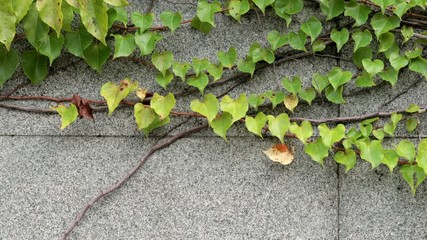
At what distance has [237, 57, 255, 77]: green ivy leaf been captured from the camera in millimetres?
2340

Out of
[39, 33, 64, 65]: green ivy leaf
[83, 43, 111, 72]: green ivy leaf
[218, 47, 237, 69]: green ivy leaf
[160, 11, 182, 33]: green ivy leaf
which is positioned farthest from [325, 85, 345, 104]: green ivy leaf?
[39, 33, 64, 65]: green ivy leaf

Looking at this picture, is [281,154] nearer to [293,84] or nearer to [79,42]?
[293,84]

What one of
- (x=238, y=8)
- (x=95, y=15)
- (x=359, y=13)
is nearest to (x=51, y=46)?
(x=95, y=15)

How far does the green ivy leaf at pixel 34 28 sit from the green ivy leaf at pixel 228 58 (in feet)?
1.98

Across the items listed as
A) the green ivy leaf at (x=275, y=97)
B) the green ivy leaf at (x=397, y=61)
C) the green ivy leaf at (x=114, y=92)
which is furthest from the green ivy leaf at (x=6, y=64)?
the green ivy leaf at (x=397, y=61)

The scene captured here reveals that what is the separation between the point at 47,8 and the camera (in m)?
1.91

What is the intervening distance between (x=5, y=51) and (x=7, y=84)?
13 centimetres

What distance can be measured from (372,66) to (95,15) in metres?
0.95

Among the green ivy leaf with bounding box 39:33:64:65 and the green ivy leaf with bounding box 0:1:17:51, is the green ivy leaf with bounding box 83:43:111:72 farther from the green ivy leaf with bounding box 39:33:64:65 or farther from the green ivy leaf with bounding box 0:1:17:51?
the green ivy leaf with bounding box 0:1:17:51

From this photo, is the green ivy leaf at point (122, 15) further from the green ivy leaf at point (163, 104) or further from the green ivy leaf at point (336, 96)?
the green ivy leaf at point (336, 96)

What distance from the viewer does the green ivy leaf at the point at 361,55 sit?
2346mm

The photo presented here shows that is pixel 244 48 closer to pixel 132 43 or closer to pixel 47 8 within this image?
pixel 132 43

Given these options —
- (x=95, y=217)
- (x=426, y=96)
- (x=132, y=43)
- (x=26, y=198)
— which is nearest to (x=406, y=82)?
(x=426, y=96)

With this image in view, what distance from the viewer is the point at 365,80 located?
2.32 metres
